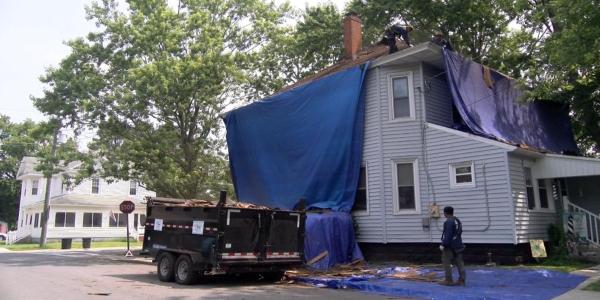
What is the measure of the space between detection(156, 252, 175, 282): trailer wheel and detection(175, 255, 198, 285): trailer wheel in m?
0.24

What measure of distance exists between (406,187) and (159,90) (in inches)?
491

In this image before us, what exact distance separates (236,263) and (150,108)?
15.1 meters

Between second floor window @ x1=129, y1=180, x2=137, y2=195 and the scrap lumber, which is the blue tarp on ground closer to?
the scrap lumber

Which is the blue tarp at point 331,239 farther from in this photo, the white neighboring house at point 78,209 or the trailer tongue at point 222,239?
the white neighboring house at point 78,209

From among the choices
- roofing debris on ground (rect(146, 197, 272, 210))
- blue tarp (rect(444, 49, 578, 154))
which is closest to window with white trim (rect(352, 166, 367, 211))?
blue tarp (rect(444, 49, 578, 154))

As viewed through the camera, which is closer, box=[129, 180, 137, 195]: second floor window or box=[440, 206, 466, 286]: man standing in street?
box=[440, 206, 466, 286]: man standing in street

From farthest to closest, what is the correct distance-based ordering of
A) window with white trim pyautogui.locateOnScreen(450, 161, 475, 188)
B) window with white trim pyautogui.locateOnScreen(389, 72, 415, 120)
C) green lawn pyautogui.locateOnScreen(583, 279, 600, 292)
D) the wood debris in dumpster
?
window with white trim pyautogui.locateOnScreen(389, 72, 415, 120), window with white trim pyautogui.locateOnScreen(450, 161, 475, 188), the wood debris in dumpster, green lawn pyautogui.locateOnScreen(583, 279, 600, 292)

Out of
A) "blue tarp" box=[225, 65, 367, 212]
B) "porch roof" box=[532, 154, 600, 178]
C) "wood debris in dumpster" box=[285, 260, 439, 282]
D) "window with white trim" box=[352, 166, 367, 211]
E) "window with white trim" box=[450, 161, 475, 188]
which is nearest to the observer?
"wood debris in dumpster" box=[285, 260, 439, 282]

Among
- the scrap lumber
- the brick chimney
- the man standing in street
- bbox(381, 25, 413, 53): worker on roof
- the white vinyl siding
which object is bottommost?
the scrap lumber

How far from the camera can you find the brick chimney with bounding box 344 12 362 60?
70.5ft

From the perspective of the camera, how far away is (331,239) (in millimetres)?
15945

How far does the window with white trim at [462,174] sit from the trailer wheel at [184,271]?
27.2 ft

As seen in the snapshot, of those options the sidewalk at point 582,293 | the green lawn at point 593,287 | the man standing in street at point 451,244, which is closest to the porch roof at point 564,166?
the sidewalk at point 582,293

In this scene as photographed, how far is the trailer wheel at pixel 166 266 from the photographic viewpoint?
1319 centimetres
